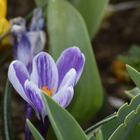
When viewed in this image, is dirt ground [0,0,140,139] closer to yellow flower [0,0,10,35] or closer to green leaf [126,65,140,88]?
yellow flower [0,0,10,35]

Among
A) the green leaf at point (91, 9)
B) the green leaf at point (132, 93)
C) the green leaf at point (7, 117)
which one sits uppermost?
the green leaf at point (91, 9)

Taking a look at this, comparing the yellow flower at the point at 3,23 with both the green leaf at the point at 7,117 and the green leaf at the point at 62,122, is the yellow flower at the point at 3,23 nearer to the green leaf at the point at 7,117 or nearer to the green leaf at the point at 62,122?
the green leaf at the point at 7,117

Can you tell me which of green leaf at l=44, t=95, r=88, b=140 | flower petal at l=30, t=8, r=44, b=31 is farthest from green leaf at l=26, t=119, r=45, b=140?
flower petal at l=30, t=8, r=44, b=31

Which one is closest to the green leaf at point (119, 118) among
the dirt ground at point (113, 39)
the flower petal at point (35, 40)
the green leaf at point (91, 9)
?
the flower petal at point (35, 40)

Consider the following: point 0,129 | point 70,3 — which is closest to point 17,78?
point 0,129

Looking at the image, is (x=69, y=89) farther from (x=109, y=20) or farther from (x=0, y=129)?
(x=109, y=20)

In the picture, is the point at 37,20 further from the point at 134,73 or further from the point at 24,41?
the point at 134,73
